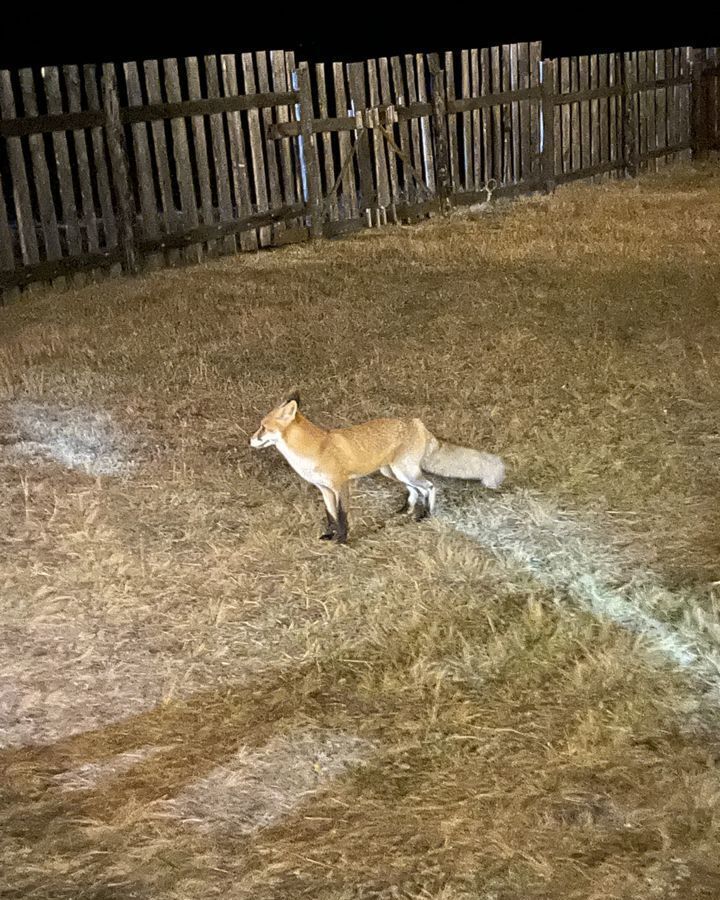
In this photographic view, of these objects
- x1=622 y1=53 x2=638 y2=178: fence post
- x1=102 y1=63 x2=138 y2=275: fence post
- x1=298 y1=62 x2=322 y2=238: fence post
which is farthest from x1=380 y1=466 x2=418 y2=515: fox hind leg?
x1=622 y1=53 x2=638 y2=178: fence post

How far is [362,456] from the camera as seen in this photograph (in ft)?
14.9

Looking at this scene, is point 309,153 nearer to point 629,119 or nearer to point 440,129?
point 440,129

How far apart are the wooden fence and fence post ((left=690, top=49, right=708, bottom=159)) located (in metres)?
1.39

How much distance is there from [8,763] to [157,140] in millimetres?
8498

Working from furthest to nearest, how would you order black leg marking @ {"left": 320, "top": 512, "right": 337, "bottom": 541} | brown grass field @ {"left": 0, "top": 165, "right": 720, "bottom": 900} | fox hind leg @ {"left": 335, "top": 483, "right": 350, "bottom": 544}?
black leg marking @ {"left": 320, "top": 512, "right": 337, "bottom": 541}
fox hind leg @ {"left": 335, "top": 483, "right": 350, "bottom": 544}
brown grass field @ {"left": 0, "top": 165, "right": 720, "bottom": 900}

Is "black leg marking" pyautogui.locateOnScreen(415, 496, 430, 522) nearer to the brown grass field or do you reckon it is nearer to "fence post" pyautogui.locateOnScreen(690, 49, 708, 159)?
the brown grass field

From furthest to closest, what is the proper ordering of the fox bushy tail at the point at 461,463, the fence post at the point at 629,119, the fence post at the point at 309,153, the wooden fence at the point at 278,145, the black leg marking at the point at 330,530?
the fence post at the point at 629,119 < the fence post at the point at 309,153 < the wooden fence at the point at 278,145 < the fox bushy tail at the point at 461,463 < the black leg marking at the point at 330,530

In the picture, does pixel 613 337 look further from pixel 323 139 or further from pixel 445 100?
pixel 445 100

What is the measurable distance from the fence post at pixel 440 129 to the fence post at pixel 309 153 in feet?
6.24

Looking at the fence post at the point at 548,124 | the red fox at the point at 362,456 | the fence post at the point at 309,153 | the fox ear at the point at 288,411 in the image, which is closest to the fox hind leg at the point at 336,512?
the red fox at the point at 362,456

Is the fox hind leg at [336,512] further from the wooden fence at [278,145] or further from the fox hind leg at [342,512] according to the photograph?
the wooden fence at [278,145]

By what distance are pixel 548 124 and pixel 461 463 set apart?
36.1ft

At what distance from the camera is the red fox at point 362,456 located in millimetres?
4398

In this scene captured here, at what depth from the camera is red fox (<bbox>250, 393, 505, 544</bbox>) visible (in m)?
4.40
